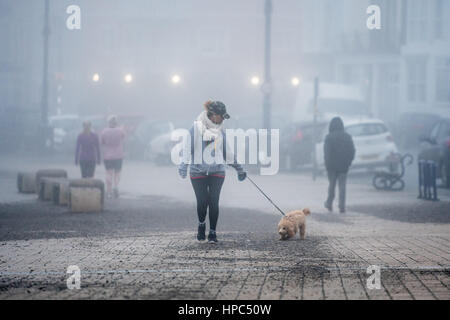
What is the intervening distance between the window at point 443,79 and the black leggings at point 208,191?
33.6m

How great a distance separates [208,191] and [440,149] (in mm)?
10831

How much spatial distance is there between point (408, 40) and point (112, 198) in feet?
97.2

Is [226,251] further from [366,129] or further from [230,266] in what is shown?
[366,129]

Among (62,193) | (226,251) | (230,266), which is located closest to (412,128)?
(62,193)

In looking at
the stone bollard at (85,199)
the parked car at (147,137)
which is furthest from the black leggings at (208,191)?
the parked car at (147,137)

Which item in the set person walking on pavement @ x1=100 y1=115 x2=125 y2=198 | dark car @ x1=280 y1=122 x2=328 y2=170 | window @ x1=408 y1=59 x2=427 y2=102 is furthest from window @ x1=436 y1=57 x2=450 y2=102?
person walking on pavement @ x1=100 y1=115 x2=125 y2=198

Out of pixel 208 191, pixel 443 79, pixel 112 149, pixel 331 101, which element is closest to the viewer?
pixel 208 191

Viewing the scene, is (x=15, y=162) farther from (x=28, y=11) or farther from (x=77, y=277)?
(x=28, y=11)

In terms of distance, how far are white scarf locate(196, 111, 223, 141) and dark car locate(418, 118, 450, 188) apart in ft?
34.1

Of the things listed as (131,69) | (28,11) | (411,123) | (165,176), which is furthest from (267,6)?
(28,11)

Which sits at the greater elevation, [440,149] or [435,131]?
[435,131]

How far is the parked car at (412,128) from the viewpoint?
118 ft

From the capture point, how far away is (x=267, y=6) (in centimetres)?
2492

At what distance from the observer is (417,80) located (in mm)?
42719
